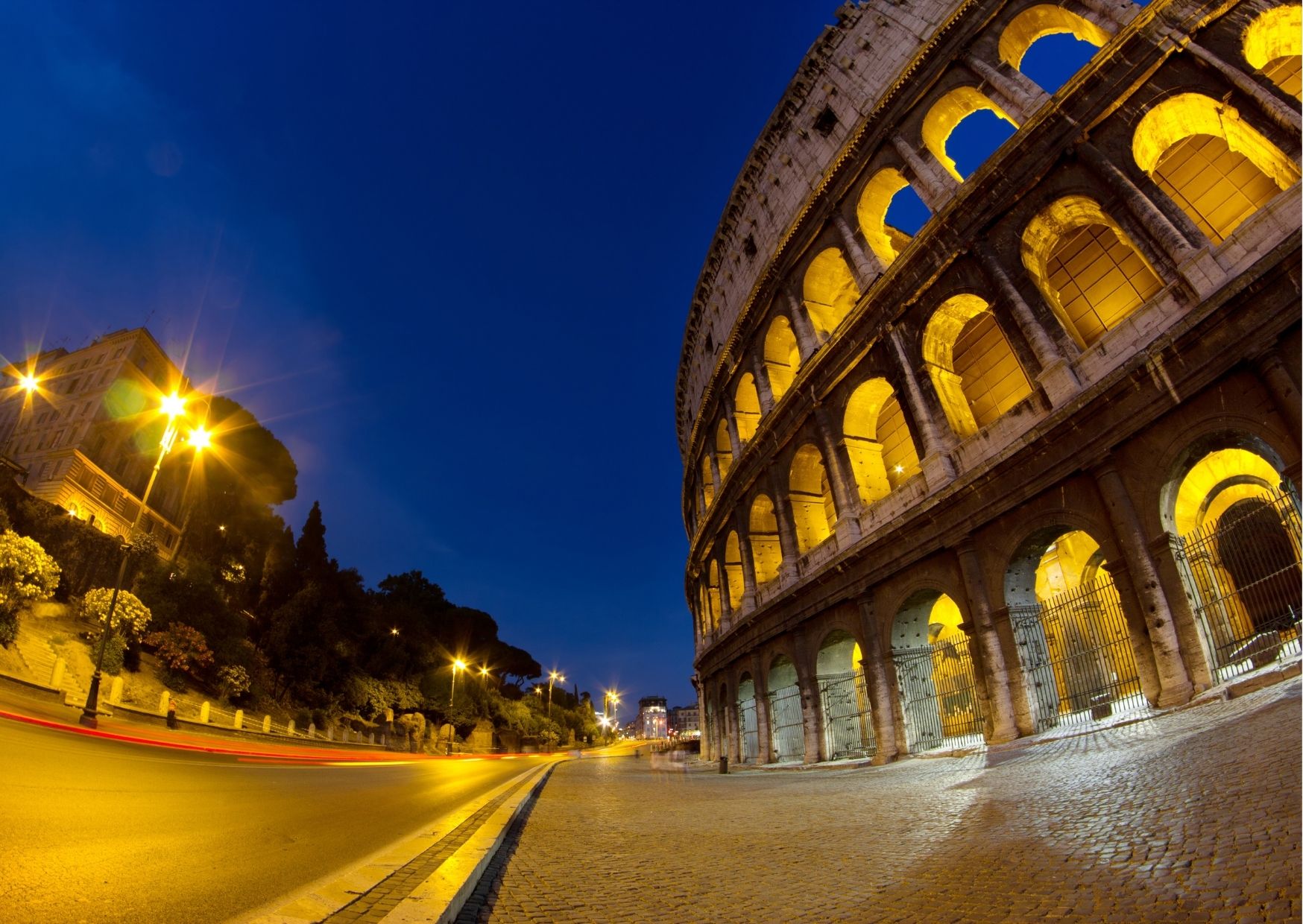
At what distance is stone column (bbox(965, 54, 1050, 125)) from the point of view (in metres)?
12.7

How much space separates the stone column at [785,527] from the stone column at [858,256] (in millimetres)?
5759

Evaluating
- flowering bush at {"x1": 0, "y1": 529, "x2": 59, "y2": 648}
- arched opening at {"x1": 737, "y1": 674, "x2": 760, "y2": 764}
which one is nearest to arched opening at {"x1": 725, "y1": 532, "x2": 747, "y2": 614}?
arched opening at {"x1": 737, "y1": 674, "x2": 760, "y2": 764}

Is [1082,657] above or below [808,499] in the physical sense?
below

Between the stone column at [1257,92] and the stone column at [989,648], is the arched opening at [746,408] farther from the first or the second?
the stone column at [1257,92]

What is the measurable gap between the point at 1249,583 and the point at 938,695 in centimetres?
548

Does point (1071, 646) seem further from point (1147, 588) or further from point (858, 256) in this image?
point (858, 256)

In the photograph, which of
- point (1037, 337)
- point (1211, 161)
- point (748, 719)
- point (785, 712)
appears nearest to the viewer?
point (1037, 337)

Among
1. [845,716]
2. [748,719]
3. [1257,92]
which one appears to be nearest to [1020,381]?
[1257,92]

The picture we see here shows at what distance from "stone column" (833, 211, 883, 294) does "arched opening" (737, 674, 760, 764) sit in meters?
12.5

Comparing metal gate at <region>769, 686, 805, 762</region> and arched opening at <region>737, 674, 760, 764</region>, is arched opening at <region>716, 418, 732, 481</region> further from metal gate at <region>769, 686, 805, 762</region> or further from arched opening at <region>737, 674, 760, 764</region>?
metal gate at <region>769, 686, 805, 762</region>

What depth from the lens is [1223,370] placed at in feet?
28.1

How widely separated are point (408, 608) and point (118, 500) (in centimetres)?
1969

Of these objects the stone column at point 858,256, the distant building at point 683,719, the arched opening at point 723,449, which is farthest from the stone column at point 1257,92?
the distant building at point 683,719

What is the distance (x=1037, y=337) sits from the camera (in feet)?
37.9
